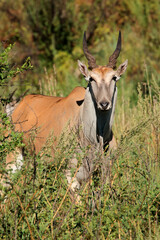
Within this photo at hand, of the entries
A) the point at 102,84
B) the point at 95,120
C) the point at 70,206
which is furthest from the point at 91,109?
the point at 70,206

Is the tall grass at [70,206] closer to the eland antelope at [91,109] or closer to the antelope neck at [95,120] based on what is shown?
the eland antelope at [91,109]

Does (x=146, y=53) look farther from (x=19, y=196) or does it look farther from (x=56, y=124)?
(x=19, y=196)

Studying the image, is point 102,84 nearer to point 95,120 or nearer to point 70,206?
point 95,120

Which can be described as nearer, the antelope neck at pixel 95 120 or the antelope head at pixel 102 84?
the antelope head at pixel 102 84

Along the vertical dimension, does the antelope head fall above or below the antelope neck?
above

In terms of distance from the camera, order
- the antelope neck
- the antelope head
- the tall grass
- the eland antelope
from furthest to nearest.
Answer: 1. the antelope neck
2. the eland antelope
3. the antelope head
4. the tall grass

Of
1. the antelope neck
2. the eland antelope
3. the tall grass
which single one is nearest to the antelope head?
the eland antelope

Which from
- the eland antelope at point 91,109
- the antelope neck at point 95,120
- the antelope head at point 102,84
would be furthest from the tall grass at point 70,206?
the antelope neck at point 95,120

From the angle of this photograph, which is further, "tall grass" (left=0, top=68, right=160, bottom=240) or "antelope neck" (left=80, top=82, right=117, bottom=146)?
"antelope neck" (left=80, top=82, right=117, bottom=146)

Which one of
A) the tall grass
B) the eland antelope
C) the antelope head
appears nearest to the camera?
the tall grass

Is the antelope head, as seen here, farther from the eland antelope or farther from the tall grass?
the tall grass

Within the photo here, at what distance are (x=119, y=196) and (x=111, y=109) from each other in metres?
1.59

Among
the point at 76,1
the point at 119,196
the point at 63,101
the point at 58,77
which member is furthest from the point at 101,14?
the point at 119,196

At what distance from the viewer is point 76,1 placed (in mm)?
12125
